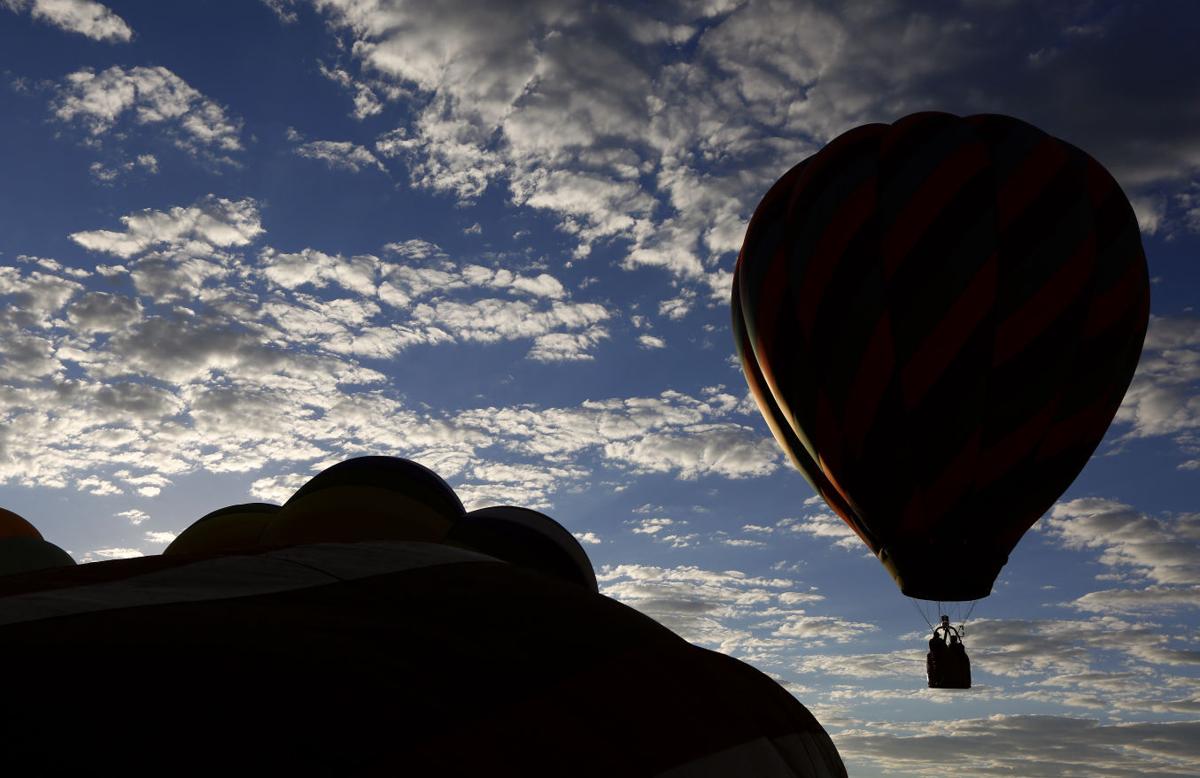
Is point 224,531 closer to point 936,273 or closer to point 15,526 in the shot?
point 15,526

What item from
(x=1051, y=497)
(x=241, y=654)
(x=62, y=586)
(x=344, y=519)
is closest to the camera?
(x=241, y=654)

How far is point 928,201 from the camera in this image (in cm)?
1462

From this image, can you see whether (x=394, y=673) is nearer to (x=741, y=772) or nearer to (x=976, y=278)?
(x=741, y=772)

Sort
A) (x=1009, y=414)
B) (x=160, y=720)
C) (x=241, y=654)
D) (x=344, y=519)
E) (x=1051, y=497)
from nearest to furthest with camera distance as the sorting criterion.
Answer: (x=160, y=720)
(x=241, y=654)
(x=344, y=519)
(x=1009, y=414)
(x=1051, y=497)

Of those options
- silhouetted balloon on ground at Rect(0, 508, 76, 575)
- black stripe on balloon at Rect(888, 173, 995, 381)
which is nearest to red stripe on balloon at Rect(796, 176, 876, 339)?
black stripe on balloon at Rect(888, 173, 995, 381)

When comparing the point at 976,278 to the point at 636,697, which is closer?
the point at 636,697

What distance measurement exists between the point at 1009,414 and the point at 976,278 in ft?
6.08

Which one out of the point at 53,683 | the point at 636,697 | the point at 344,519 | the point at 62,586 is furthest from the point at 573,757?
the point at 344,519

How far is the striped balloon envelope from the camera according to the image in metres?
14.1

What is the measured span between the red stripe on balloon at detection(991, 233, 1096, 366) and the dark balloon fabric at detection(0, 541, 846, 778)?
41.2ft

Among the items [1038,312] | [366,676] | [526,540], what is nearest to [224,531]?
[526,540]

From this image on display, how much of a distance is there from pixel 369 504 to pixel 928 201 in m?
8.58

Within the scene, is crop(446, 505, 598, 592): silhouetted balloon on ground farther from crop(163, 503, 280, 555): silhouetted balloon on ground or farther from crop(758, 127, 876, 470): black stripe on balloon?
crop(758, 127, 876, 470): black stripe on balloon

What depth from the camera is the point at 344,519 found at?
1091 cm
